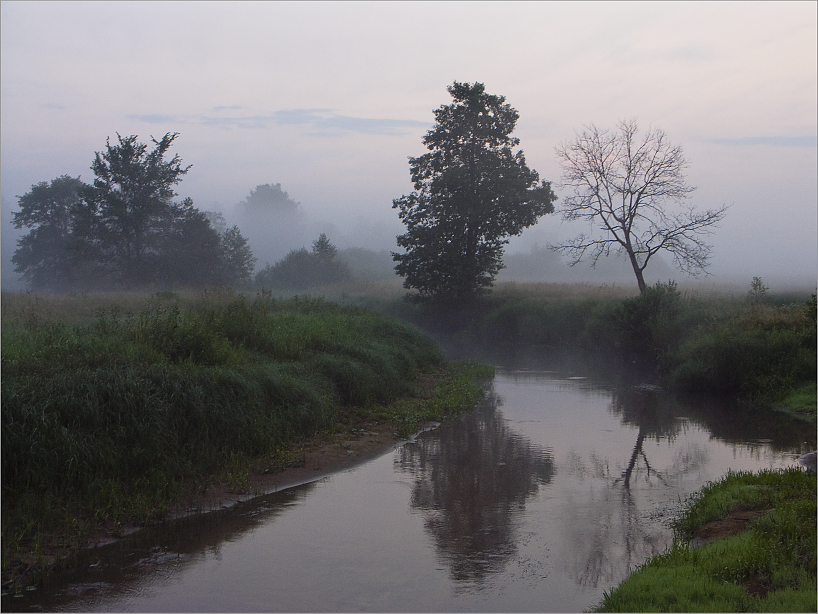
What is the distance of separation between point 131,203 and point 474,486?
41028 millimetres

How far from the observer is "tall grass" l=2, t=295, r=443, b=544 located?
7085 millimetres

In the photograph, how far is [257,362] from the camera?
41.1 feet

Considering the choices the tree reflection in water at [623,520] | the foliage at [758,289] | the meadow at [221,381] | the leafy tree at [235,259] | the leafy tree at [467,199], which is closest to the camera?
the tree reflection in water at [623,520]

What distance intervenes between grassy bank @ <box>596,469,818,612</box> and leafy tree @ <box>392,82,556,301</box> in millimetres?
29042

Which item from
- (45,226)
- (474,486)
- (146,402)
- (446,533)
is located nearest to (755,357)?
(474,486)

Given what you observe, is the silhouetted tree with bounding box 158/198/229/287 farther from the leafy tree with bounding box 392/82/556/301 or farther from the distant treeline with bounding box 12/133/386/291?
the leafy tree with bounding box 392/82/556/301

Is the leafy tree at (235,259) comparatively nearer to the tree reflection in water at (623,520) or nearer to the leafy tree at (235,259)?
the leafy tree at (235,259)

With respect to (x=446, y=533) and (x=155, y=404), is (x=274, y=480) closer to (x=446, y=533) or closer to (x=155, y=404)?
(x=155, y=404)

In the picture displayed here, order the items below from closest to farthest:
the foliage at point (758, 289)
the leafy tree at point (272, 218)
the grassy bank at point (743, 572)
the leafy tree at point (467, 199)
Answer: the grassy bank at point (743, 572), the foliage at point (758, 289), the leafy tree at point (467, 199), the leafy tree at point (272, 218)

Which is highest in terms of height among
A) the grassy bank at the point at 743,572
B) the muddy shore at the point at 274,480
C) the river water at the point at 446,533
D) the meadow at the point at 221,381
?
the meadow at the point at 221,381

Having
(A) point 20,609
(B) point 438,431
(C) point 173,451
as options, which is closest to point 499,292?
(B) point 438,431

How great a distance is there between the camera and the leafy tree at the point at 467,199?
35.1 metres

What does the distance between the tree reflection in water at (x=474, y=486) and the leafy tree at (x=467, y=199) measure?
2282 cm

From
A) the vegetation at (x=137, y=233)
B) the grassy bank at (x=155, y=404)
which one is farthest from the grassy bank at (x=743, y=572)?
the vegetation at (x=137, y=233)
